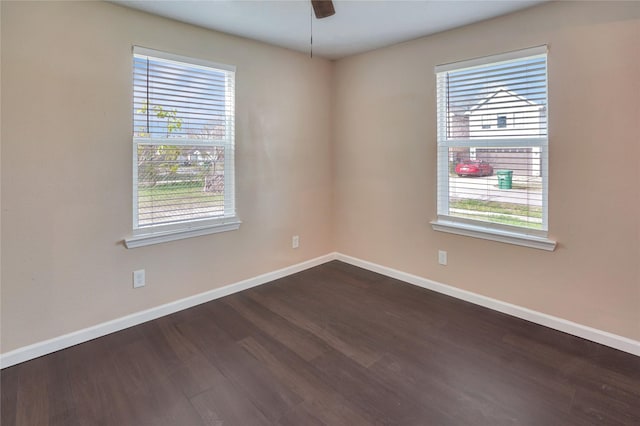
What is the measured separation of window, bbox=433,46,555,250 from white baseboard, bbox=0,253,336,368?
1832 mm

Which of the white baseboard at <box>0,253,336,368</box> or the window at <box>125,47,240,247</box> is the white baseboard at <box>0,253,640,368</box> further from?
the window at <box>125,47,240,247</box>

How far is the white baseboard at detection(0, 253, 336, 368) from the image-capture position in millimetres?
2154

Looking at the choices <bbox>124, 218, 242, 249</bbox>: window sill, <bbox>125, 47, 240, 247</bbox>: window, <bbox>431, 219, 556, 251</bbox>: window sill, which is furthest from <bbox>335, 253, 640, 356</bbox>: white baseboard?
<bbox>125, 47, 240, 247</bbox>: window

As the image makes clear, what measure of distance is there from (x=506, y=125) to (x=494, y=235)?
0.88m

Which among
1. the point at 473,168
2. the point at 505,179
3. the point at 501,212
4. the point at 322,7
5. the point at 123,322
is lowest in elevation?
the point at 123,322

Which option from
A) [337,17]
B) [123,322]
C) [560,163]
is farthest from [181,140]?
[560,163]

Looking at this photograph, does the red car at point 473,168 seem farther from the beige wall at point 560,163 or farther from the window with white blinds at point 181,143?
the window with white blinds at point 181,143

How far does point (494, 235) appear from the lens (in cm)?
279

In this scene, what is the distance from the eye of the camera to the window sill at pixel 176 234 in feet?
8.42

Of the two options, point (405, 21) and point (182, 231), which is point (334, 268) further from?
point (405, 21)

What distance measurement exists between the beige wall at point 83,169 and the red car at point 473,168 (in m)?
1.91

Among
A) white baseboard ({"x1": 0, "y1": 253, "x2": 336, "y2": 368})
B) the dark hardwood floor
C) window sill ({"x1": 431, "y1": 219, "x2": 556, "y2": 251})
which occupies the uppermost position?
window sill ({"x1": 431, "y1": 219, "x2": 556, "y2": 251})

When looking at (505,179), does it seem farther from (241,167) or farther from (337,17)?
(241,167)

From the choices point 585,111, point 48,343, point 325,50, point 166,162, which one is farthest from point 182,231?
point 585,111
